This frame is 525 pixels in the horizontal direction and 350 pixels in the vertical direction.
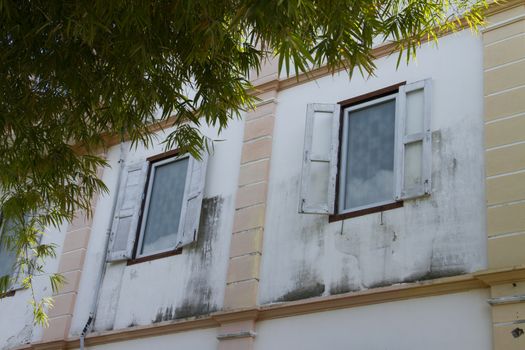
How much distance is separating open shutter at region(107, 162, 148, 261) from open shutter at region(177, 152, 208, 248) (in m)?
0.76

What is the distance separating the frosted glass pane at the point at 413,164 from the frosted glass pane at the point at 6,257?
5.57m

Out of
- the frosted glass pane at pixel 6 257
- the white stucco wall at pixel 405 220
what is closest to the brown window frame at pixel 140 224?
the white stucco wall at pixel 405 220

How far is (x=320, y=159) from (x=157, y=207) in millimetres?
2399

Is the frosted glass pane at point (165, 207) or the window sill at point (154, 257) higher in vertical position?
the frosted glass pane at point (165, 207)

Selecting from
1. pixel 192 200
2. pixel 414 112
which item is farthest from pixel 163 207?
pixel 414 112

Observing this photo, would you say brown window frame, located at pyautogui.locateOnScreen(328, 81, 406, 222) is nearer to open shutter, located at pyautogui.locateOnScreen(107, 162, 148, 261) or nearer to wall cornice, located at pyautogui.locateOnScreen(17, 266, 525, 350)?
wall cornice, located at pyautogui.locateOnScreen(17, 266, 525, 350)

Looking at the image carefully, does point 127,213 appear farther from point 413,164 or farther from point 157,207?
point 413,164

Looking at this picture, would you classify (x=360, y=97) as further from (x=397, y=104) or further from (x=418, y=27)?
(x=418, y=27)

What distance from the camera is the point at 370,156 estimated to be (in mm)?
8391

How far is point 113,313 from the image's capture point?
942cm

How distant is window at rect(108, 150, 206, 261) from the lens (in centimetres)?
943

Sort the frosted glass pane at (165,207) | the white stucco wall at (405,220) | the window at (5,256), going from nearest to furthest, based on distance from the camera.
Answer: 1. the white stucco wall at (405,220)
2. the frosted glass pane at (165,207)
3. the window at (5,256)

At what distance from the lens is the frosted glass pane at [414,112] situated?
8.12 m

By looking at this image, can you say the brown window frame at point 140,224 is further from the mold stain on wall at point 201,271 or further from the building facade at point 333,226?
the mold stain on wall at point 201,271
